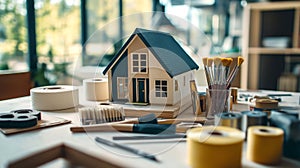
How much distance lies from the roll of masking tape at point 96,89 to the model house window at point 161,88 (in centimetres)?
27

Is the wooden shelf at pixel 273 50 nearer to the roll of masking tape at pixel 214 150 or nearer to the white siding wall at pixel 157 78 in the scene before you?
the white siding wall at pixel 157 78

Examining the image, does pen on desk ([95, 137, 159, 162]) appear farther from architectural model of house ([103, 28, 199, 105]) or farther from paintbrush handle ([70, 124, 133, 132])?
architectural model of house ([103, 28, 199, 105])

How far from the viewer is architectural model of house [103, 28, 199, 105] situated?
1.05 m

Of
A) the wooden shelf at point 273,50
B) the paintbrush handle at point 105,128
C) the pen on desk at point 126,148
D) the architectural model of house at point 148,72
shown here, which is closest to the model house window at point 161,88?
the architectural model of house at point 148,72

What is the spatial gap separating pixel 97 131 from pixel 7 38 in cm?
149

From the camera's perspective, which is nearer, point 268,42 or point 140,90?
point 140,90

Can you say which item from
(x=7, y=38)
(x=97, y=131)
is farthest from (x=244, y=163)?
(x=7, y=38)

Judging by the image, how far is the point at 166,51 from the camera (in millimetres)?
1086

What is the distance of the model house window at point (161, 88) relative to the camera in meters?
1.05

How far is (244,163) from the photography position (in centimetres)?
64

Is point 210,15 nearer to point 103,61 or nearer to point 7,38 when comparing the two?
point 7,38

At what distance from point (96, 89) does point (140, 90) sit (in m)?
0.26

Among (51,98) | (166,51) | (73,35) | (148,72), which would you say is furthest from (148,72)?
(73,35)

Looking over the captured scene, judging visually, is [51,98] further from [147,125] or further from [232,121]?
[232,121]
